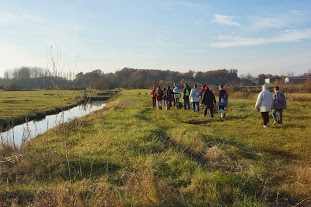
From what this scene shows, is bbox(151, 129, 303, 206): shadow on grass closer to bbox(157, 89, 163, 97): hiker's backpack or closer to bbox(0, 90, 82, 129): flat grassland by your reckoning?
bbox(0, 90, 82, 129): flat grassland

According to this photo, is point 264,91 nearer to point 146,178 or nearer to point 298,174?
point 298,174

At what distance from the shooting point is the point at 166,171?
841 cm

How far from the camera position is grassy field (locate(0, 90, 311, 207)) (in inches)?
254

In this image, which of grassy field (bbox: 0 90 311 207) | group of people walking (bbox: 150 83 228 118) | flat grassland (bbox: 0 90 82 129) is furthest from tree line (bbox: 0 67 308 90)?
grassy field (bbox: 0 90 311 207)

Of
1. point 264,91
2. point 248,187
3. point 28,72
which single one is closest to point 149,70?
point 28,72

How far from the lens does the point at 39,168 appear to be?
9125 millimetres

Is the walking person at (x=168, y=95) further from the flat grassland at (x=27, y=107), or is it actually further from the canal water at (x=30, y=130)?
the canal water at (x=30, y=130)

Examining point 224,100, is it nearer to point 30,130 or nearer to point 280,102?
point 280,102

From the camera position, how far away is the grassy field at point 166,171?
6.46 m

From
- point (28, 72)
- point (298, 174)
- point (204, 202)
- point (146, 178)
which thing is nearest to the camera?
point (204, 202)

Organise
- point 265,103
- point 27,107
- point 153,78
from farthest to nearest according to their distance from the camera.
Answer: point 153,78, point 27,107, point 265,103

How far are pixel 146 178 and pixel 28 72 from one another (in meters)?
138

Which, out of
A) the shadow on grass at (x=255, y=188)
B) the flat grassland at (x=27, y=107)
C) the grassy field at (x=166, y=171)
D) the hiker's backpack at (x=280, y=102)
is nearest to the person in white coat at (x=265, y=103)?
the hiker's backpack at (x=280, y=102)

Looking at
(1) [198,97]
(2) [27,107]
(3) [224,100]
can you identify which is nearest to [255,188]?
(3) [224,100]
